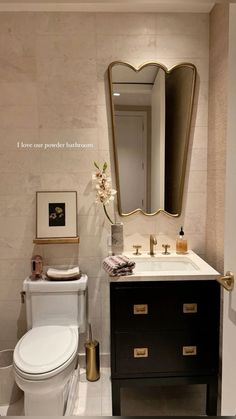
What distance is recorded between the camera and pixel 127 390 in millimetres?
2148

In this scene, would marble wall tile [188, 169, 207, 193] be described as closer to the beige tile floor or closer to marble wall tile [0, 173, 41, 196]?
marble wall tile [0, 173, 41, 196]

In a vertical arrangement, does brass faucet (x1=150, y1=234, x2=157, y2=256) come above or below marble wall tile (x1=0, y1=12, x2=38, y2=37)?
below

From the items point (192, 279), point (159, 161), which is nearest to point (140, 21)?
point (159, 161)

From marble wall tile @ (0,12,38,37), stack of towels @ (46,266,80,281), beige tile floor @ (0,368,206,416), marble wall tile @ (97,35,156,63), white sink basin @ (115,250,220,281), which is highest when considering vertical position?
marble wall tile @ (0,12,38,37)

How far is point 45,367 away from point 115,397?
1.74 feet

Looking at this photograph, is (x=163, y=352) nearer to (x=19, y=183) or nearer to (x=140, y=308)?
(x=140, y=308)

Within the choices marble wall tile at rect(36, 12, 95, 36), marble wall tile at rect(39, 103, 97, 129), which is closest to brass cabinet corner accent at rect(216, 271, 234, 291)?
marble wall tile at rect(39, 103, 97, 129)

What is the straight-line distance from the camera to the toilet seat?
A: 5.34 ft

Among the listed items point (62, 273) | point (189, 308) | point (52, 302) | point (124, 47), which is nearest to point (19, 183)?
point (62, 273)

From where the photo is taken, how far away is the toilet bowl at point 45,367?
1.63 meters

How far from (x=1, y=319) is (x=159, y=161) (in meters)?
1.68

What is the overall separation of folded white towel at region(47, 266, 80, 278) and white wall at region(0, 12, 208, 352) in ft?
0.40

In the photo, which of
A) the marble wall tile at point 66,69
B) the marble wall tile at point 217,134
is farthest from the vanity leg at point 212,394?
the marble wall tile at point 66,69

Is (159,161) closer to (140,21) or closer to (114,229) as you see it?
(114,229)
